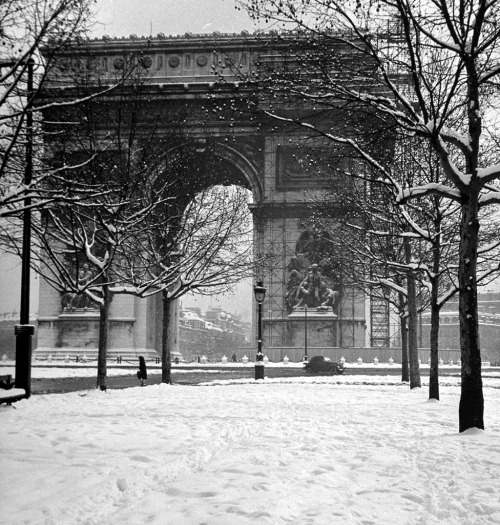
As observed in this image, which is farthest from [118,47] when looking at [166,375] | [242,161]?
[166,375]

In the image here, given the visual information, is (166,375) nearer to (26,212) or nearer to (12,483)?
(26,212)

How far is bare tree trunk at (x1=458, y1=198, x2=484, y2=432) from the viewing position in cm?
929

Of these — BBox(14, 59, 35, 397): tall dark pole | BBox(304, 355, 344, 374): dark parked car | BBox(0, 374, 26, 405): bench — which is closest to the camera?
BBox(0, 374, 26, 405): bench

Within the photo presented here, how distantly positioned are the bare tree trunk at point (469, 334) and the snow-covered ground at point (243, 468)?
314 millimetres

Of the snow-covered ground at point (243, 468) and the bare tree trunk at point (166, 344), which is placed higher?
the bare tree trunk at point (166, 344)

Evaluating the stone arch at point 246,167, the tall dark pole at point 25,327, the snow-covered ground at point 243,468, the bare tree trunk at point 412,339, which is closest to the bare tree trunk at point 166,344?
the bare tree trunk at point 412,339

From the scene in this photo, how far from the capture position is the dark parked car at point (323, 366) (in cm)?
3350

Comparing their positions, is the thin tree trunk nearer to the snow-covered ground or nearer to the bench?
the snow-covered ground

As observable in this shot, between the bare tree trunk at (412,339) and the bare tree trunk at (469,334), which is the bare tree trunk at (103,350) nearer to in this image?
the bare tree trunk at (412,339)

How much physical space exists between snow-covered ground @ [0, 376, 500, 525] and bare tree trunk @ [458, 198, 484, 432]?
1.03ft

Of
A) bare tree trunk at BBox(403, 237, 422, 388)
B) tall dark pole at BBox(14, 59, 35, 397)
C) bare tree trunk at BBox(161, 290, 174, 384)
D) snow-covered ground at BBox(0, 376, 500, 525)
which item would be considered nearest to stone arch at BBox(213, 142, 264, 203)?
bare tree trunk at BBox(161, 290, 174, 384)

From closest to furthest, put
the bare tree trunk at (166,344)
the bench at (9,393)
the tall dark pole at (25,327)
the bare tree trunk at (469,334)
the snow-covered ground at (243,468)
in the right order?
the snow-covered ground at (243,468)
the bare tree trunk at (469,334)
the bench at (9,393)
the tall dark pole at (25,327)
the bare tree trunk at (166,344)

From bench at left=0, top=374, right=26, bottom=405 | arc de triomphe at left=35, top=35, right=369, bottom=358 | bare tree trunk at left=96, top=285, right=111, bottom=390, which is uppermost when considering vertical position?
arc de triomphe at left=35, top=35, right=369, bottom=358

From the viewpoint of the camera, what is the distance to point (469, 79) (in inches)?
377
